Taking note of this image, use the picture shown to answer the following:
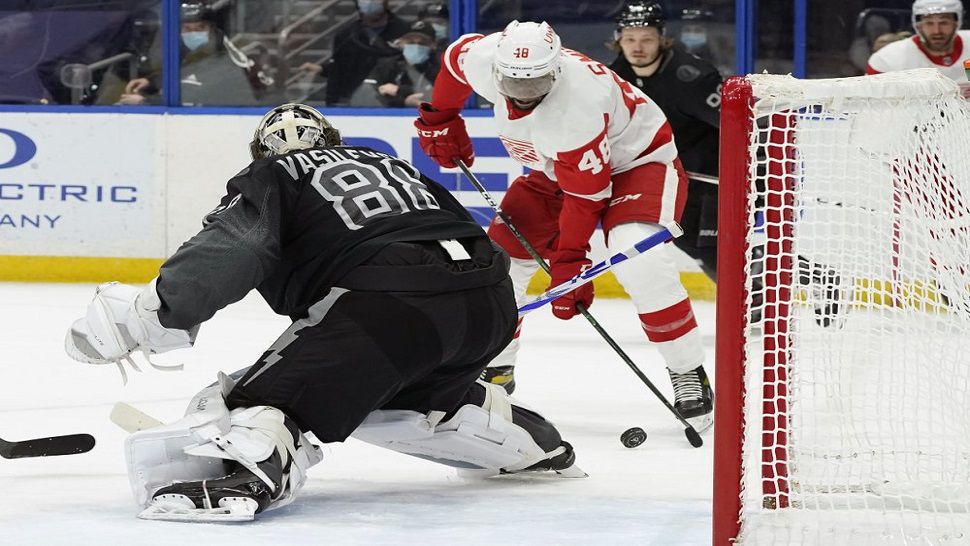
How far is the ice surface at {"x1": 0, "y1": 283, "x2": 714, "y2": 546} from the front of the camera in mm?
2191

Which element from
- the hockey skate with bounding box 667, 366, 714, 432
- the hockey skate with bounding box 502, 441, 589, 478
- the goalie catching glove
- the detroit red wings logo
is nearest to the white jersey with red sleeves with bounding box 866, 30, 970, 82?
the detroit red wings logo

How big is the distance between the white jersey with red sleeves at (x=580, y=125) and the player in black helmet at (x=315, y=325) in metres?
0.72

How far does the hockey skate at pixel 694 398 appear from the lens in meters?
3.24

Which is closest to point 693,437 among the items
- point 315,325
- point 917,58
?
point 315,325

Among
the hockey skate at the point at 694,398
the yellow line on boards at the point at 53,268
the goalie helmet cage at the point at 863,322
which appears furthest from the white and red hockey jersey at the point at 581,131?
the yellow line on boards at the point at 53,268

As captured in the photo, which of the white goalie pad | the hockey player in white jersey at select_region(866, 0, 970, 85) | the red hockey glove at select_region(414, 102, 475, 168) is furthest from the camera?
the hockey player in white jersey at select_region(866, 0, 970, 85)

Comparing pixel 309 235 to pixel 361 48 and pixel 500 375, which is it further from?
pixel 361 48

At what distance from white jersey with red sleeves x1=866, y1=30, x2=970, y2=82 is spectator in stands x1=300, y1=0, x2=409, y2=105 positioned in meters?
1.91

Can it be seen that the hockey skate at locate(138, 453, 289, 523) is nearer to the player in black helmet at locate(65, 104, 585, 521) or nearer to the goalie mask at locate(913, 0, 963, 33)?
the player in black helmet at locate(65, 104, 585, 521)

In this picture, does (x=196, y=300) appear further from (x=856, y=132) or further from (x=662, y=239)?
(x=662, y=239)

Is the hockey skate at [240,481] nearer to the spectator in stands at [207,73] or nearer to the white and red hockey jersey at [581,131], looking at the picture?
the white and red hockey jersey at [581,131]

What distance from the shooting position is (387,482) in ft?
8.61

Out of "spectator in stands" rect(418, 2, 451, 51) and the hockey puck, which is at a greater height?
"spectator in stands" rect(418, 2, 451, 51)

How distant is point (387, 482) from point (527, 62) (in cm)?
97
